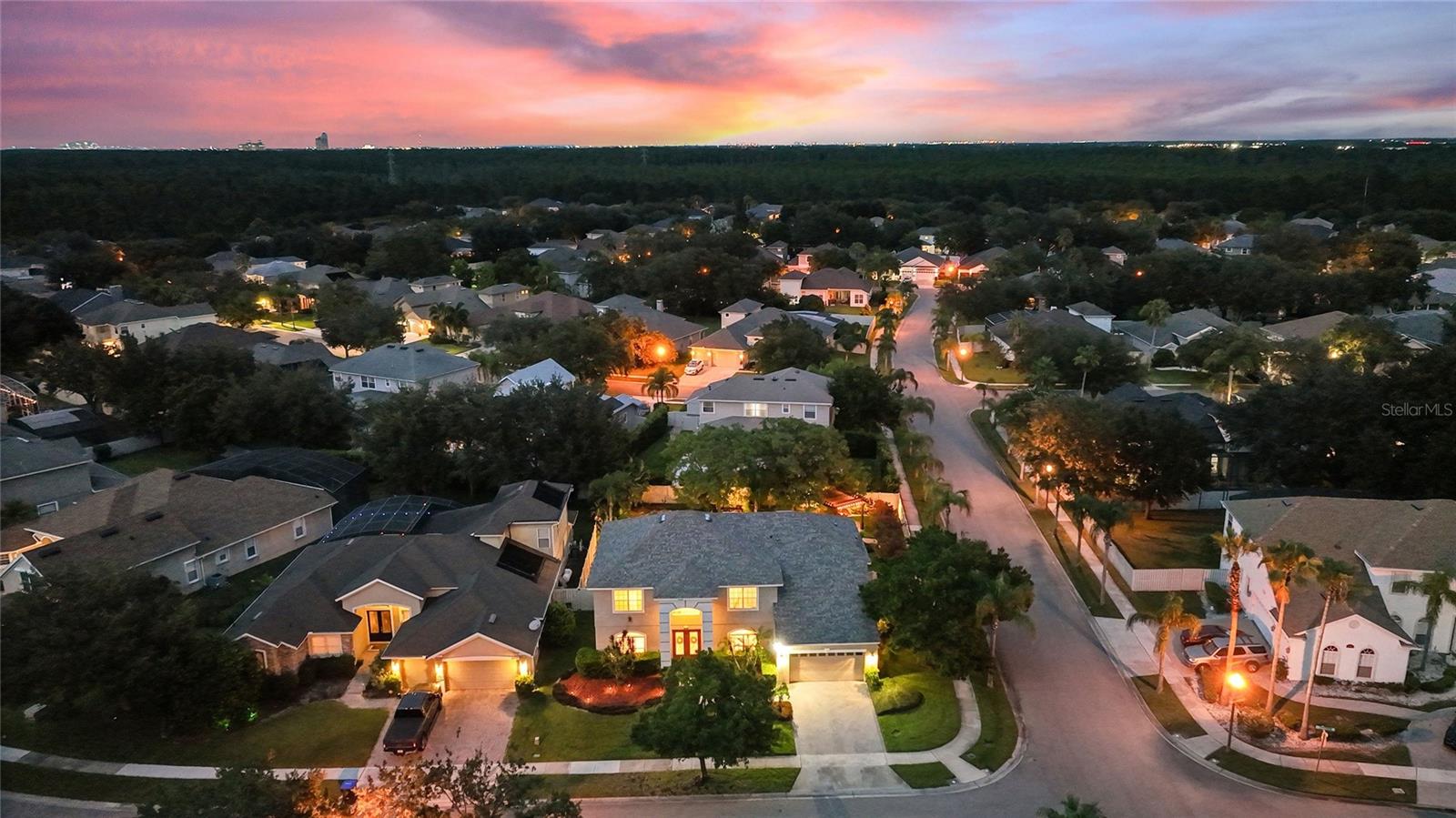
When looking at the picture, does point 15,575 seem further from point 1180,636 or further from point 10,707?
Result: point 1180,636

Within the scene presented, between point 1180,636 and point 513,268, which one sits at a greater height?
point 513,268

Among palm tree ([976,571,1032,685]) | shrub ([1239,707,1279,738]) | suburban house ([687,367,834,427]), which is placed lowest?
shrub ([1239,707,1279,738])

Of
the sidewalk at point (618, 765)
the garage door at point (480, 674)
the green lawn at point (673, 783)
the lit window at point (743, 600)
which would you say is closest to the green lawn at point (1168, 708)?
the sidewalk at point (618, 765)

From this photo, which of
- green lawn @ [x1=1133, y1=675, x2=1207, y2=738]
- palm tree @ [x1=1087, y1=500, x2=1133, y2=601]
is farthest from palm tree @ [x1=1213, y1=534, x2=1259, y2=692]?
palm tree @ [x1=1087, y1=500, x2=1133, y2=601]

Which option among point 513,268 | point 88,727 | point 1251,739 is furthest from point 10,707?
point 513,268

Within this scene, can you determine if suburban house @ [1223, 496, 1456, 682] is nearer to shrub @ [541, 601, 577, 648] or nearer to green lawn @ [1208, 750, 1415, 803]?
green lawn @ [1208, 750, 1415, 803]

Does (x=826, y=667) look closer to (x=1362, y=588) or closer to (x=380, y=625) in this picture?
(x=380, y=625)

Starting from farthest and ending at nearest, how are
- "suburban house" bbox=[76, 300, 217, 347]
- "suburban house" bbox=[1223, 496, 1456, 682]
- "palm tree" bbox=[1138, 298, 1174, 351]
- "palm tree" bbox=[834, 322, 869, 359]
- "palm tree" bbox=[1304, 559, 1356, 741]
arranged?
"suburban house" bbox=[76, 300, 217, 347]
"palm tree" bbox=[834, 322, 869, 359]
"palm tree" bbox=[1138, 298, 1174, 351]
"suburban house" bbox=[1223, 496, 1456, 682]
"palm tree" bbox=[1304, 559, 1356, 741]
